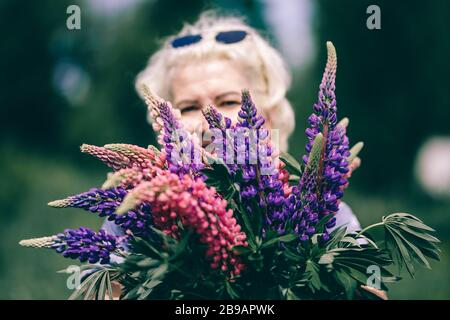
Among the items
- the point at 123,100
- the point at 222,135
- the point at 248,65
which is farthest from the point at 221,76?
the point at 123,100

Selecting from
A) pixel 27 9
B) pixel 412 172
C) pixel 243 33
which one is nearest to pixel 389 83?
pixel 412 172

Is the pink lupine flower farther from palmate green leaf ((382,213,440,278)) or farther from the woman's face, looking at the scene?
the woman's face

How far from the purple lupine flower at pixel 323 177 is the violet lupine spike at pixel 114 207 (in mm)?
311

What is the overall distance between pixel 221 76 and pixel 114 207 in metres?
0.92

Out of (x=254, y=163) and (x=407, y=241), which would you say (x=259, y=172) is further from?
(x=407, y=241)

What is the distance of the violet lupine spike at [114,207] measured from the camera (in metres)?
1.20

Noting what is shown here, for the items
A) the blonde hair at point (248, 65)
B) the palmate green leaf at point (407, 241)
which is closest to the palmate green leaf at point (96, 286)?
the palmate green leaf at point (407, 241)

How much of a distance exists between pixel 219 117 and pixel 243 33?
42.7 inches

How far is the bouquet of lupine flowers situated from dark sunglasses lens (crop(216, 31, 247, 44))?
3.16 ft

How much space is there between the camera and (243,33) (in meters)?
2.20

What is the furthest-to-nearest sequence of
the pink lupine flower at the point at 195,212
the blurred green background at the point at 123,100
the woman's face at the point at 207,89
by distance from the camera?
the blurred green background at the point at 123,100 < the woman's face at the point at 207,89 < the pink lupine flower at the point at 195,212

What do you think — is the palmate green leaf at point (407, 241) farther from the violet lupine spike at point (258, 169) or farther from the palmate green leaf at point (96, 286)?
the palmate green leaf at point (96, 286)

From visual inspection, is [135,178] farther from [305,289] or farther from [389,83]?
[389,83]

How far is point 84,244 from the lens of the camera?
1190 millimetres
